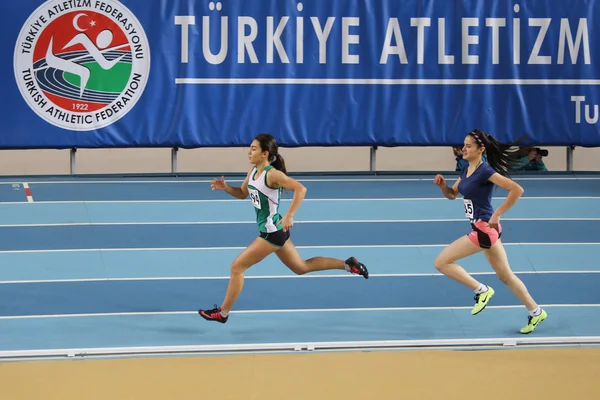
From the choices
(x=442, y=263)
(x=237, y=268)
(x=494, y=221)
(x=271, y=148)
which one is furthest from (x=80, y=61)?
(x=494, y=221)

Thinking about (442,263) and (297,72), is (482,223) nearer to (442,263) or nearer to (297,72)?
(442,263)

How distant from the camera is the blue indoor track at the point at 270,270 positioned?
823 centimetres

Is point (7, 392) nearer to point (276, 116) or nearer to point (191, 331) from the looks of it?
point (191, 331)

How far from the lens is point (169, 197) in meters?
13.9

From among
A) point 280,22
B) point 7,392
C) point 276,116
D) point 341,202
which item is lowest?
point 7,392

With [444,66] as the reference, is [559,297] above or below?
below

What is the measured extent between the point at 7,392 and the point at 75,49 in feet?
29.1

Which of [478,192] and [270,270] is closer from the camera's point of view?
[478,192]

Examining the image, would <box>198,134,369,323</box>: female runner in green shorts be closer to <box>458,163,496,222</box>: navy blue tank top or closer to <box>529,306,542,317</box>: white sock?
<box>458,163,496,222</box>: navy blue tank top

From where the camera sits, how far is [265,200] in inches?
322

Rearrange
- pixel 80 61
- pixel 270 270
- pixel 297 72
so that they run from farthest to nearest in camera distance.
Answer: pixel 297 72 < pixel 80 61 < pixel 270 270

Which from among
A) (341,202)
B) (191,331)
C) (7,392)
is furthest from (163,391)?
(341,202)

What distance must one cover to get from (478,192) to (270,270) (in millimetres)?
2954

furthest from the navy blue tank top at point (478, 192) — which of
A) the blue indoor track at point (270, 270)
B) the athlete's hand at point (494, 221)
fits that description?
the blue indoor track at point (270, 270)
